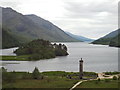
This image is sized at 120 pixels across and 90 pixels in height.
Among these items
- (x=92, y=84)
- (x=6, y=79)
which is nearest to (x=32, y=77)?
(x=6, y=79)

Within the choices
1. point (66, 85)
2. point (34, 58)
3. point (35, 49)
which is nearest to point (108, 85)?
point (66, 85)

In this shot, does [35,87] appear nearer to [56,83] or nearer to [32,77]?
[56,83]

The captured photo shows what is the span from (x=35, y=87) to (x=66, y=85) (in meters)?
8.13

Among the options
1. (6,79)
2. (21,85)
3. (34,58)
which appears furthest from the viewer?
(34,58)

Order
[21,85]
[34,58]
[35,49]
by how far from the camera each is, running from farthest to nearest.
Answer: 1. [35,49]
2. [34,58]
3. [21,85]

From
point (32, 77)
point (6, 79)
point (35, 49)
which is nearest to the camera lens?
point (6, 79)

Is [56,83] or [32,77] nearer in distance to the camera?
[56,83]

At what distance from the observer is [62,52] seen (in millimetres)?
196750

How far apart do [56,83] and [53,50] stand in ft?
428

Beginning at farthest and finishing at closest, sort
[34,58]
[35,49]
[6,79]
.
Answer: [35,49] → [34,58] → [6,79]

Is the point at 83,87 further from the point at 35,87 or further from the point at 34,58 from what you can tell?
the point at 34,58

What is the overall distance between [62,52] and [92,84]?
133425mm

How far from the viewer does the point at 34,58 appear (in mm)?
165000

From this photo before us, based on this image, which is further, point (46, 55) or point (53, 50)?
point (53, 50)
